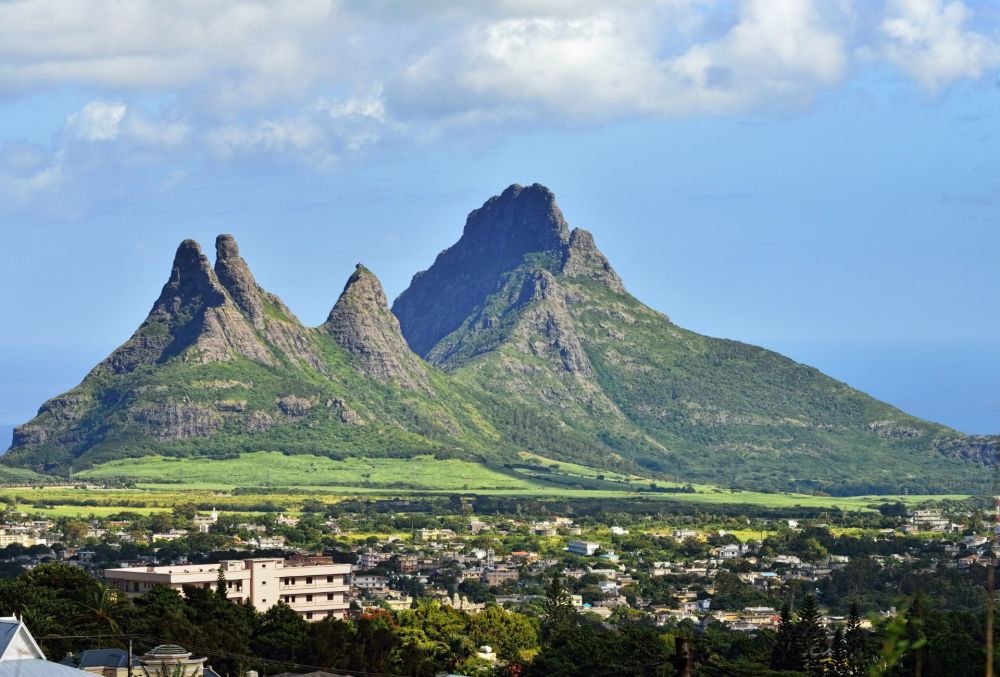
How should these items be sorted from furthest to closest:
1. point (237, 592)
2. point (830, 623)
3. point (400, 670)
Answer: point (830, 623) < point (237, 592) < point (400, 670)

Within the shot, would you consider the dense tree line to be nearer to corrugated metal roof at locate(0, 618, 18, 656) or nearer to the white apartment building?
the white apartment building

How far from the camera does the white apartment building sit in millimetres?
141250

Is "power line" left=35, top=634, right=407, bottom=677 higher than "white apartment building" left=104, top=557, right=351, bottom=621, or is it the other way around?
"white apartment building" left=104, top=557, right=351, bottom=621

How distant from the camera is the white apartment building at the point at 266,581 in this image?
14125 cm

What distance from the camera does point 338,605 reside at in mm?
149875

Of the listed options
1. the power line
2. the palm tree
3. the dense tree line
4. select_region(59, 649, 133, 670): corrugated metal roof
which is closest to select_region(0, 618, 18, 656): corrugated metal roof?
select_region(59, 649, 133, 670): corrugated metal roof

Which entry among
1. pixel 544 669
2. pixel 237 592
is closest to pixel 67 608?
pixel 544 669

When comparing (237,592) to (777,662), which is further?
(237,592)

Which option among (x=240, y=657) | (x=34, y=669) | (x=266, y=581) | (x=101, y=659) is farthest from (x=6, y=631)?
(x=266, y=581)

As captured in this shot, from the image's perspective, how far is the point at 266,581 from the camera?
146000 millimetres

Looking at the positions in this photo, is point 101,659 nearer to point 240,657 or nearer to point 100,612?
point 240,657

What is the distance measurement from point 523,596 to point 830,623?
39559 mm

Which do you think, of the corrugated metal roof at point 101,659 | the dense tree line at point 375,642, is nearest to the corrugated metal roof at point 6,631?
the corrugated metal roof at point 101,659

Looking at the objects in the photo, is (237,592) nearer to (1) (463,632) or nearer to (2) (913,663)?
(1) (463,632)
